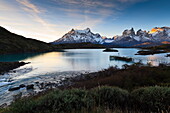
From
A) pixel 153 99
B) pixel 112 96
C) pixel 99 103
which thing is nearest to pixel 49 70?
pixel 112 96

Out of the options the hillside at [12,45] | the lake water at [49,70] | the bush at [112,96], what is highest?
the hillside at [12,45]

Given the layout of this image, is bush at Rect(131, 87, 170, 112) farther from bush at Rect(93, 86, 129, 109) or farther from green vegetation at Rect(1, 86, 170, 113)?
bush at Rect(93, 86, 129, 109)

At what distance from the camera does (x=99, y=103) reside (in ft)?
18.0

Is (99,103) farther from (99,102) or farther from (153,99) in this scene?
(153,99)

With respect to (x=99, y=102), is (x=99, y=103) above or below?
below

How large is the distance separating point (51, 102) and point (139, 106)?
5.09m

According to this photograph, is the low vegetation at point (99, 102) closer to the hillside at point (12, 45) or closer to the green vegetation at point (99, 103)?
the green vegetation at point (99, 103)

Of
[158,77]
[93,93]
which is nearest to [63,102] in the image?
[93,93]

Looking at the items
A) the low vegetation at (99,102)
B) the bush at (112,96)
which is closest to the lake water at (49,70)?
the low vegetation at (99,102)

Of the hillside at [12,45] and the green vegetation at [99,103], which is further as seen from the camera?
the hillside at [12,45]

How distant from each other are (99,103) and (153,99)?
3.28 m

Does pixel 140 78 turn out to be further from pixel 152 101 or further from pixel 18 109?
pixel 18 109

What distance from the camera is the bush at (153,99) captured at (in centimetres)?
578

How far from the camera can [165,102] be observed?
5.91 meters
